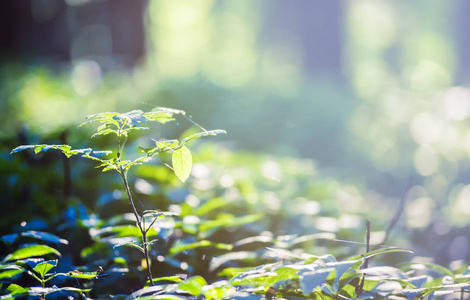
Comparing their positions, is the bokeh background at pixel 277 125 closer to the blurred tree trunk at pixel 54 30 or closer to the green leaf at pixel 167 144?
the blurred tree trunk at pixel 54 30

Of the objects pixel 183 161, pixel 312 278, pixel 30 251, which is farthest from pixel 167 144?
pixel 30 251

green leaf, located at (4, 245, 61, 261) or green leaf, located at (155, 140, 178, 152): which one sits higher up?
green leaf, located at (155, 140, 178, 152)

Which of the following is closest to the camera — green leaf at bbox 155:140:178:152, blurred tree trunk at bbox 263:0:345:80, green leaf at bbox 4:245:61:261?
green leaf at bbox 155:140:178:152

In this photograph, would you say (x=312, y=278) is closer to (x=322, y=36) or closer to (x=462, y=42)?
(x=322, y=36)

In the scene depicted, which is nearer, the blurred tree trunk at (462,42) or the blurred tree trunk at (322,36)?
the blurred tree trunk at (322,36)

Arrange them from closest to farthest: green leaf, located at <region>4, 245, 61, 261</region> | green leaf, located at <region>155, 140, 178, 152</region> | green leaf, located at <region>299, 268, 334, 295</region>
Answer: green leaf, located at <region>299, 268, 334, 295</region>, green leaf, located at <region>155, 140, 178, 152</region>, green leaf, located at <region>4, 245, 61, 261</region>

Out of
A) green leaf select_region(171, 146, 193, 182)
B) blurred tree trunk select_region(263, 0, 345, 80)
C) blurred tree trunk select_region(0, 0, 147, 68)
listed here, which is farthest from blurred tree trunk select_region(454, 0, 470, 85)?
green leaf select_region(171, 146, 193, 182)

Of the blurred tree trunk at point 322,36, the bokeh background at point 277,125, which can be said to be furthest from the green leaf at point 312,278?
the blurred tree trunk at point 322,36

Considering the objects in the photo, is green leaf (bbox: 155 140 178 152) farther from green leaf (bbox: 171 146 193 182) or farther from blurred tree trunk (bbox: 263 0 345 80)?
blurred tree trunk (bbox: 263 0 345 80)

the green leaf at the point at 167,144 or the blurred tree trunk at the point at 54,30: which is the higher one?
the blurred tree trunk at the point at 54,30

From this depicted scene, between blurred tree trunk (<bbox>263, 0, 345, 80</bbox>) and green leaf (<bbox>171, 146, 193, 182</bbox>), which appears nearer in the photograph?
green leaf (<bbox>171, 146, 193, 182</bbox>)

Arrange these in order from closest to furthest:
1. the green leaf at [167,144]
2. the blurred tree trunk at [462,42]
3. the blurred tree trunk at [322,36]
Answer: the green leaf at [167,144] < the blurred tree trunk at [322,36] < the blurred tree trunk at [462,42]

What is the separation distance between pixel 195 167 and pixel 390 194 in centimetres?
623

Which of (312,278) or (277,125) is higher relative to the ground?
(312,278)
